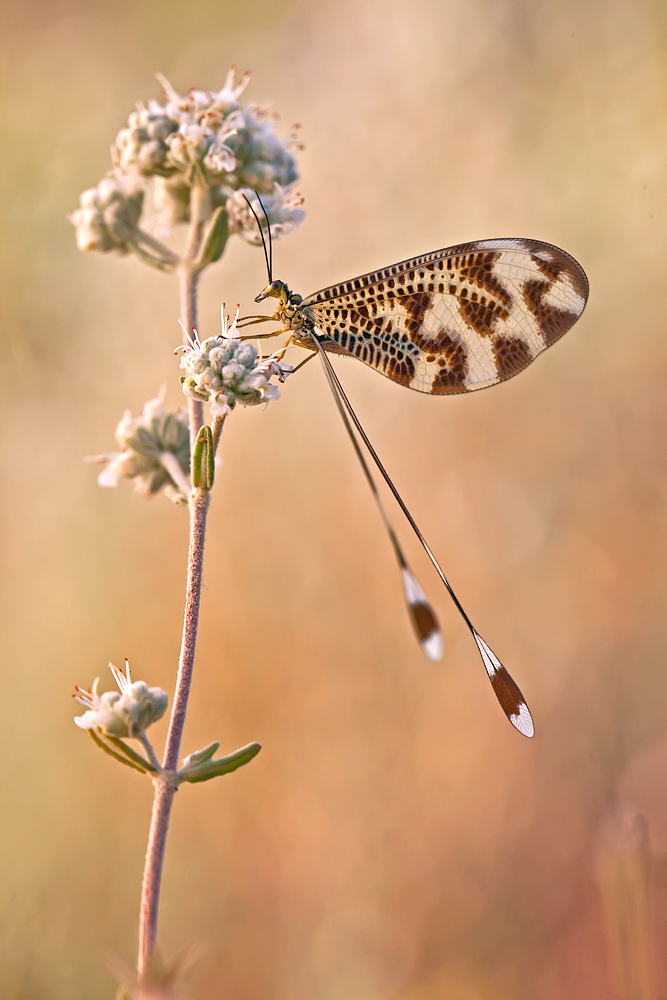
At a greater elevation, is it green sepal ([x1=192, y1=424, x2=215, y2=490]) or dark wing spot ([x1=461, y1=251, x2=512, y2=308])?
dark wing spot ([x1=461, y1=251, x2=512, y2=308])

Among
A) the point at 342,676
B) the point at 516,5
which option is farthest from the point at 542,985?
the point at 516,5

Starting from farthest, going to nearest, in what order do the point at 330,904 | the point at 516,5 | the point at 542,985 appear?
the point at 516,5
the point at 330,904
the point at 542,985

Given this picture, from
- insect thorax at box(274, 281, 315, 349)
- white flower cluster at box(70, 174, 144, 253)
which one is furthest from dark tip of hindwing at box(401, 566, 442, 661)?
white flower cluster at box(70, 174, 144, 253)

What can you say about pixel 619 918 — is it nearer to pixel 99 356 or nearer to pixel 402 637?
pixel 402 637

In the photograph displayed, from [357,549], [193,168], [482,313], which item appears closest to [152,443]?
[193,168]

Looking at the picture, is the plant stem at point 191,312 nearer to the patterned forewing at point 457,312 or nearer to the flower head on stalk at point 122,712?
the patterned forewing at point 457,312

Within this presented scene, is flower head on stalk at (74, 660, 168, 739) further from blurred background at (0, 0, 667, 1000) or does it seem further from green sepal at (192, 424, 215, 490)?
blurred background at (0, 0, 667, 1000)
